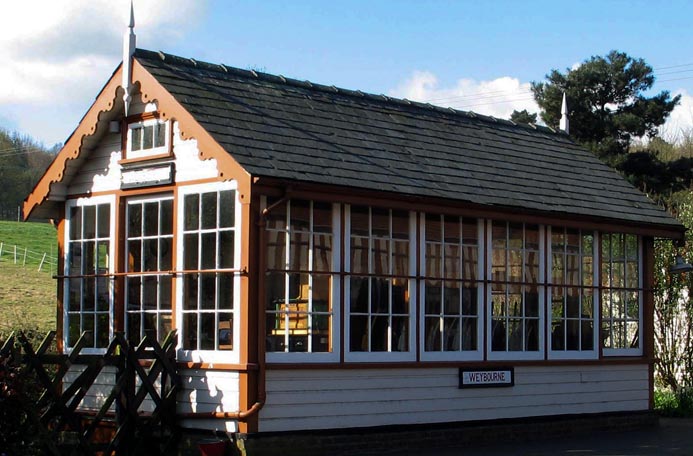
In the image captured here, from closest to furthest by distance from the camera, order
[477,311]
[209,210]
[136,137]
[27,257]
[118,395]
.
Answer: [118,395]
[209,210]
[136,137]
[477,311]
[27,257]

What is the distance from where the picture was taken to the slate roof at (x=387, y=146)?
13539 mm

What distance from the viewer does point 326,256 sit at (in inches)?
539

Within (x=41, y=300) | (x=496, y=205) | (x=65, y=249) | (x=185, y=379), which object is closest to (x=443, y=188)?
(x=496, y=205)

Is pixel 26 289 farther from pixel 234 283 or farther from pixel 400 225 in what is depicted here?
pixel 234 283

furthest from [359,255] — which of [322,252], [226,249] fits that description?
[226,249]

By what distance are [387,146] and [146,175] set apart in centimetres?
343

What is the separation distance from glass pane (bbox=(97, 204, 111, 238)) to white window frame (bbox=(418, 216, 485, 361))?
424cm

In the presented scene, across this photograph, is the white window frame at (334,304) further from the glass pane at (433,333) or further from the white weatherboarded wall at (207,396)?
the glass pane at (433,333)

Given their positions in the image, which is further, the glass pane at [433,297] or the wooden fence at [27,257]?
the wooden fence at [27,257]

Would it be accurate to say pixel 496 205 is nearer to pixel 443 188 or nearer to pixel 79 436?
pixel 443 188

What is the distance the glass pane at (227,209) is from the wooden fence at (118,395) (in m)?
1.57

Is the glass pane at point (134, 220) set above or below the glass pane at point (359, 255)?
above

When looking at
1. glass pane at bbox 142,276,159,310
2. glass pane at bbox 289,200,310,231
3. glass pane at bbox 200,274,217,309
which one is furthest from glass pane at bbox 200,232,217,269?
glass pane at bbox 142,276,159,310

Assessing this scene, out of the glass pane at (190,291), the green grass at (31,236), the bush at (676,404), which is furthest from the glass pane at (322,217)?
the green grass at (31,236)
